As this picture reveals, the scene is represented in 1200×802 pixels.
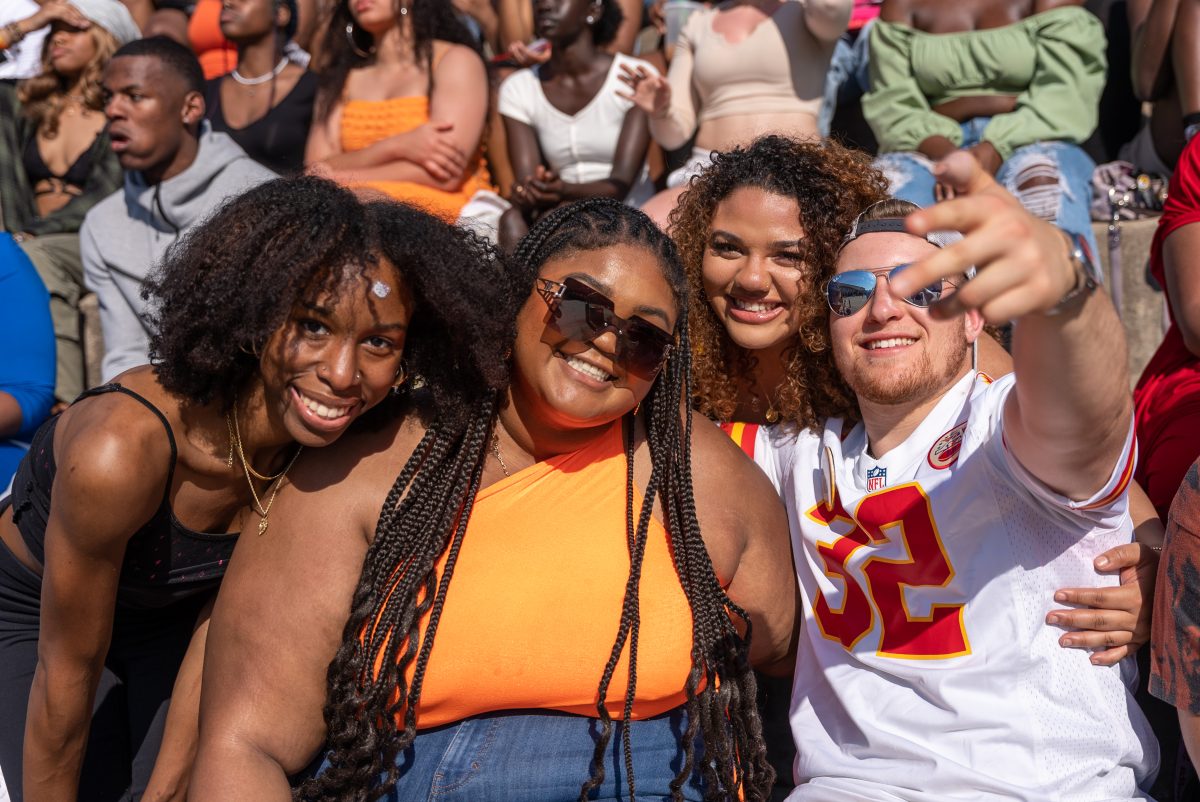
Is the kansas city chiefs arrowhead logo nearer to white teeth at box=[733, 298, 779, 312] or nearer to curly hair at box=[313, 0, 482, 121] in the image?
white teeth at box=[733, 298, 779, 312]

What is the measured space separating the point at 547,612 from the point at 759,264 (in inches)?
46.5

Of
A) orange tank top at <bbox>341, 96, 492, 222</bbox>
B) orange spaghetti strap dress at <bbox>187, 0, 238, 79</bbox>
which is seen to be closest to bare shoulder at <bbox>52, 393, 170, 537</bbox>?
orange tank top at <bbox>341, 96, 492, 222</bbox>

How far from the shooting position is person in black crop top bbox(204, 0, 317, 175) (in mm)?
5480

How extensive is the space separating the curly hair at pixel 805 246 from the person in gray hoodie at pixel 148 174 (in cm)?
239

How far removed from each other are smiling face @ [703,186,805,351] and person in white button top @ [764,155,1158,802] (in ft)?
1.14

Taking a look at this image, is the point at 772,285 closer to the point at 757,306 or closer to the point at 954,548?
the point at 757,306

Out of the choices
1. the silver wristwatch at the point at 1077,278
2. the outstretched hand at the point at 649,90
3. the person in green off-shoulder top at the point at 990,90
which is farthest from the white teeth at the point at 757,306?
the outstretched hand at the point at 649,90

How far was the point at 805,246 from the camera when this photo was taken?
123 inches

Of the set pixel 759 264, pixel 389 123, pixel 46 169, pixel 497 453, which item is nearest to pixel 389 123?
pixel 389 123

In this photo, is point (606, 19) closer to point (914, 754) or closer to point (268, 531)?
point (268, 531)

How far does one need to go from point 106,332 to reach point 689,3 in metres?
3.14

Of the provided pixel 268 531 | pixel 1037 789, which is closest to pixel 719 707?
pixel 1037 789

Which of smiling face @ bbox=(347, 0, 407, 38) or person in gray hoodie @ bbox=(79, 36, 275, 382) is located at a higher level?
smiling face @ bbox=(347, 0, 407, 38)

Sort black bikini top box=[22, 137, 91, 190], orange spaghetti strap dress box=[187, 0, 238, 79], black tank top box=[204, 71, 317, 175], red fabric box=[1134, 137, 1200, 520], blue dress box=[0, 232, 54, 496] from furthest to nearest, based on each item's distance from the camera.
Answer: orange spaghetti strap dress box=[187, 0, 238, 79], black bikini top box=[22, 137, 91, 190], black tank top box=[204, 71, 317, 175], blue dress box=[0, 232, 54, 496], red fabric box=[1134, 137, 1200, 520]
